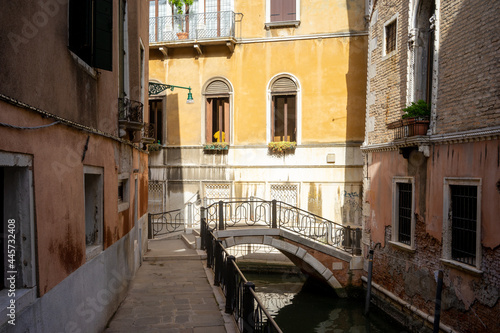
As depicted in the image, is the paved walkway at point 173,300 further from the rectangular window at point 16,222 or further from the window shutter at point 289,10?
the window shutter at point 289,10

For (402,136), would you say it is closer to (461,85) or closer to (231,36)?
(461,85)

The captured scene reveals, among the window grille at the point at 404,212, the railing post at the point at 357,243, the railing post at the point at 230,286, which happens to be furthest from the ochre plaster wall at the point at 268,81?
the railing post at the point at 230,286

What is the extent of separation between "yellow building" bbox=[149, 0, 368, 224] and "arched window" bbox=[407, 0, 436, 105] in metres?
5.94

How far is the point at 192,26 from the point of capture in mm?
17500

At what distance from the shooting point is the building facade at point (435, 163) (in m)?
8.02

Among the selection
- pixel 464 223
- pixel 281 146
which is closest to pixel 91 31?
pixel 464 223

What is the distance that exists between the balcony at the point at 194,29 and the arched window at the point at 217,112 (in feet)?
5.16

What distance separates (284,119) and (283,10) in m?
4.19

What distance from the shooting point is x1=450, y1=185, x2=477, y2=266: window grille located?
336 inches

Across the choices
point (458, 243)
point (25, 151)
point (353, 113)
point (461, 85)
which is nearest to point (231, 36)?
point (353, 113)

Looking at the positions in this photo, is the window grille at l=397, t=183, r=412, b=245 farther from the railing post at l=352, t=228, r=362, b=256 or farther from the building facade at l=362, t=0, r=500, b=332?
the railing post at l=352, t=228, r=362, b=256

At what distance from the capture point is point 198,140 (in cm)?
1756

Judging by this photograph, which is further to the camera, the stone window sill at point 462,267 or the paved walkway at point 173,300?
the stone window sill at point 462,267

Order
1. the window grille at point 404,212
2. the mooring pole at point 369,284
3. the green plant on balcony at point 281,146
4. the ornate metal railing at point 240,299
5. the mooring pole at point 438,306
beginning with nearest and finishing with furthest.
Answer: the ornate metal railing at point 240,299, the mooring pole at point 438,306, the window grille at point 404,212, the mooring pole at point 369,284, the green plant on balcony at point 281,146
